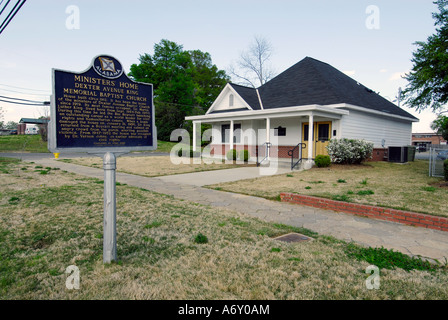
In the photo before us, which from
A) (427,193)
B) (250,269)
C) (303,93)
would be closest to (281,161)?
(303,93)

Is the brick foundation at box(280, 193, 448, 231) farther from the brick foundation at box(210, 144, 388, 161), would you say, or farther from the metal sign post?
the brick foundation at box(210, 144, 388, 161)

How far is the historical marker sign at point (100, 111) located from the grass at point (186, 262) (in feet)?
4.41

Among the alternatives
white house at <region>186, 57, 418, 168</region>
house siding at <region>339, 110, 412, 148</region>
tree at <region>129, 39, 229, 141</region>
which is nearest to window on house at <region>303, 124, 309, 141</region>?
white house at <region>186, 57, 418, 168</region>

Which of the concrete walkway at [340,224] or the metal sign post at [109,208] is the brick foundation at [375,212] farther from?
the metal sign post at [109,208]

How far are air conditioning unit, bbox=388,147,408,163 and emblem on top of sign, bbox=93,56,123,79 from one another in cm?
1863

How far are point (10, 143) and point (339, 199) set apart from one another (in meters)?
36.9

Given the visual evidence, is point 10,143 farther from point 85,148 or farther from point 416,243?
point 416,243

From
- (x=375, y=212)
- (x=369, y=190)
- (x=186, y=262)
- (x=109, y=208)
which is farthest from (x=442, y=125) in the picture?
(x=109, y=208)

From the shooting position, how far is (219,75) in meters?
54.1

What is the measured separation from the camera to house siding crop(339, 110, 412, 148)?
15781 mm

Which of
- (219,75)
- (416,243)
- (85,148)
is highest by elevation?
(219,75)

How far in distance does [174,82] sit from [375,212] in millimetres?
42200

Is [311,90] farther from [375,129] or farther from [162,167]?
[162,167]

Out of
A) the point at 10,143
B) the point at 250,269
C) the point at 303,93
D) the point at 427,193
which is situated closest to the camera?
the point at 250,269
